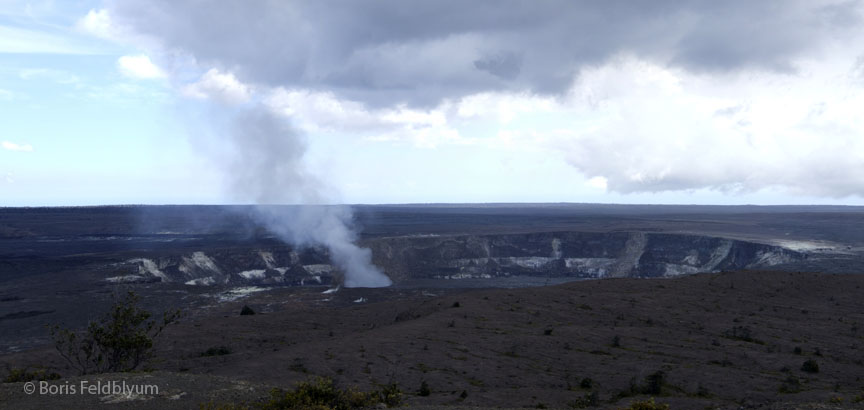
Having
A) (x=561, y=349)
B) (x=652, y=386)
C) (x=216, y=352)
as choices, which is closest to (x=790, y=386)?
(x=652, y=386)

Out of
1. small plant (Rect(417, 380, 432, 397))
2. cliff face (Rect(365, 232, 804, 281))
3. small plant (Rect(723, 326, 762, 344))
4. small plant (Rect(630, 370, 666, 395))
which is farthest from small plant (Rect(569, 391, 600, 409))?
cliff face (Rect(365, 232, 804, 281))

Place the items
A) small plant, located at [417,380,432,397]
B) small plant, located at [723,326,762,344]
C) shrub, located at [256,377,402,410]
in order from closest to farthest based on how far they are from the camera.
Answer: shrub, located at [256,377,402,410]
small plant, located at [417,380,432,397]
small plant, located at [723,326,762,344]

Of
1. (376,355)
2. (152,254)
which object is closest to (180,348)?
(376,355)

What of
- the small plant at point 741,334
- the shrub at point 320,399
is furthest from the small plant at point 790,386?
the shrub at point 320,399

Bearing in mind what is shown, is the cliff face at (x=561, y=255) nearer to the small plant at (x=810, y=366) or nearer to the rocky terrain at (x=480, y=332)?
the rocky terrain at (x=480, y=332)

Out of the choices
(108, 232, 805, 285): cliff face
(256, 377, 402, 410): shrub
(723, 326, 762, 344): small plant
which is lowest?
(108, 232, 805, 285): cliff face

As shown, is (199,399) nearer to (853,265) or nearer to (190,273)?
(190,273)

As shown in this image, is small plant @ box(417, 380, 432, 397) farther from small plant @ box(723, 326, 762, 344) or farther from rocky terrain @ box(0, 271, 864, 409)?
small plant @ box(723, 326, 762, 344)
